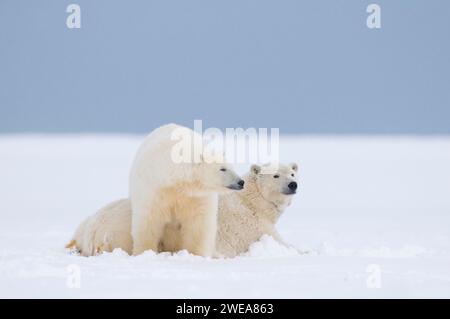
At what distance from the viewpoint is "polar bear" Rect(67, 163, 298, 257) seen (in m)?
6.41

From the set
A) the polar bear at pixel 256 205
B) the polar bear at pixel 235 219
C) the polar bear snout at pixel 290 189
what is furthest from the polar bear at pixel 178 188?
the polar bear snout at pixel 290 189

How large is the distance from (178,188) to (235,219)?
128cm

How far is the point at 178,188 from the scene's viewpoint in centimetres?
606

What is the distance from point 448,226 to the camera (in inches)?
395

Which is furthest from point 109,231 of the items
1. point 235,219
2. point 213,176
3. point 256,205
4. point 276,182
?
point 276,182

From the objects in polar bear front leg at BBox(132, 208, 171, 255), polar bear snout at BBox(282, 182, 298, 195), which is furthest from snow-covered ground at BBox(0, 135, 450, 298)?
polar bear snout at BBox(282, 182, 298, 195)

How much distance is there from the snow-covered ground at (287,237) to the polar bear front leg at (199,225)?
19 cm

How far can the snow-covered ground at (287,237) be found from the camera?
4633mm

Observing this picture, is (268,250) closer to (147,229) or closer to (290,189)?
(290,189)

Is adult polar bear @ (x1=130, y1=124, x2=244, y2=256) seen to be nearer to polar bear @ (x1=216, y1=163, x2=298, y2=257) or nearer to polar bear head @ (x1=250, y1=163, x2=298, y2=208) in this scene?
polar bear @ (x1=216, y1=163, x2=298, y2=257)

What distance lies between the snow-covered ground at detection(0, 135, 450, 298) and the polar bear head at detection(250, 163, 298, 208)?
0.51m

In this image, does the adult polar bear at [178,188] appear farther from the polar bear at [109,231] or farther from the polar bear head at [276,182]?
the polar bear head at [276,182]

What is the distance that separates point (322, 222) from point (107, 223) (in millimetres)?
4854

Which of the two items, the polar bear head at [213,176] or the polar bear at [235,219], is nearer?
the polar bear head at [213,176]
